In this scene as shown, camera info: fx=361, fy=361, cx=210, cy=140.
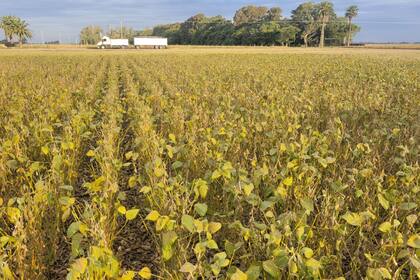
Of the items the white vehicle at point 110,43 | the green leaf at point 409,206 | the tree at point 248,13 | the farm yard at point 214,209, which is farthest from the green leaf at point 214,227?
the tree at point 248,13

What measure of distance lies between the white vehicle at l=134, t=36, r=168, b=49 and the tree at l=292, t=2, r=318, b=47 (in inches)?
1164

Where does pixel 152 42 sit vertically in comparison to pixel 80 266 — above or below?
above

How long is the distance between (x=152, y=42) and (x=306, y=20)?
125ft

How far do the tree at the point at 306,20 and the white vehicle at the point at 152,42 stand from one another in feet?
97.0

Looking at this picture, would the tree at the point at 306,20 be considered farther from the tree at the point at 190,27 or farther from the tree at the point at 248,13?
the tree at the point at 190,27

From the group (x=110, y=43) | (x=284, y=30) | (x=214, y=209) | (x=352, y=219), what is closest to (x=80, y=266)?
(x=352, y=219)

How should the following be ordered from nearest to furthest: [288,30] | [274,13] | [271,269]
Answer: [271,269] → [288,30] → [274,13]

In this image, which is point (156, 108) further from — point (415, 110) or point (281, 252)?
point (281, 252)

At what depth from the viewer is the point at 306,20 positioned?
85.1 meters

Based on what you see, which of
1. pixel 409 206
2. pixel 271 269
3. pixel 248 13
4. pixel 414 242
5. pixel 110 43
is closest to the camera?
pixel 271 269

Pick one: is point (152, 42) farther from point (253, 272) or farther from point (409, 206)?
point (253, 272)

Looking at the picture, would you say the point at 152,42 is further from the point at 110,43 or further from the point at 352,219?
the point at 352,219

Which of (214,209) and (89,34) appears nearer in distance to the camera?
(214,209)

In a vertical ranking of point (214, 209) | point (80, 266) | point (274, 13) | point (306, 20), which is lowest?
point (214, 209)
